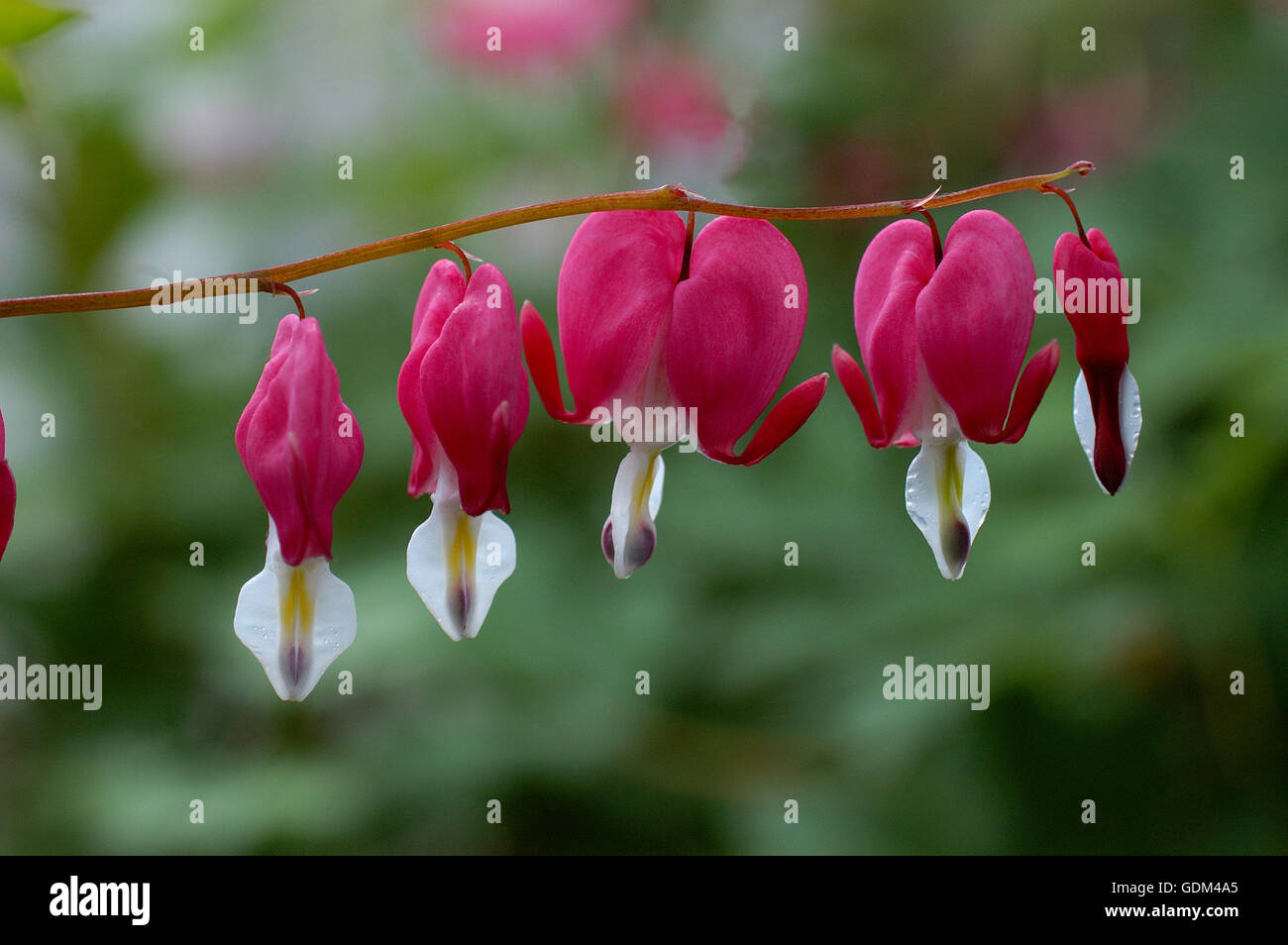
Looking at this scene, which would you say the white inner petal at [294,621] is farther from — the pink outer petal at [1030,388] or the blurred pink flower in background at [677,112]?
the blurred pink flower in background at [677,112]

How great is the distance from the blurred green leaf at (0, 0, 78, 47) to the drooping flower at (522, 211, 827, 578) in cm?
43

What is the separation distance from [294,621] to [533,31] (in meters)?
1.93

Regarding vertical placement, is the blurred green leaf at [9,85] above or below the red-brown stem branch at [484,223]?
above

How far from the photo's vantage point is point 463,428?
900mm

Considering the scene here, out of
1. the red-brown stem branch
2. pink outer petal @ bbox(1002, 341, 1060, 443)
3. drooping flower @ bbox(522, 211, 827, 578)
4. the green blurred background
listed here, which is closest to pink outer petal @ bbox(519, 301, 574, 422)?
drooping flower @ bbox(522, 211, 827, 578)

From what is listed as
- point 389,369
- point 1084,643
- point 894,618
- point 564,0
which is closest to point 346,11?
point 564,0

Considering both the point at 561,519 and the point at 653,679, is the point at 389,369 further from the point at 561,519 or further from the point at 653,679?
the point at 653,679

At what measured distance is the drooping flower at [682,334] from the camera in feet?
3.12

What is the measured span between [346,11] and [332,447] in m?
2.30

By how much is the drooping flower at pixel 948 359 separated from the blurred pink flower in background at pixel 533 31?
67.1 inches

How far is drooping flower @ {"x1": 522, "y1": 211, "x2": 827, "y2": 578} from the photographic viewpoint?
95 cm

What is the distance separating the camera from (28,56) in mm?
2254

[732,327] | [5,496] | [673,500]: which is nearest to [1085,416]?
[732,327]

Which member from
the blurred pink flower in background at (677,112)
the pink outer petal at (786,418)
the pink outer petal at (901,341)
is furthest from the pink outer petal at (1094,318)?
the blurred pink flower in background at (677,112)
